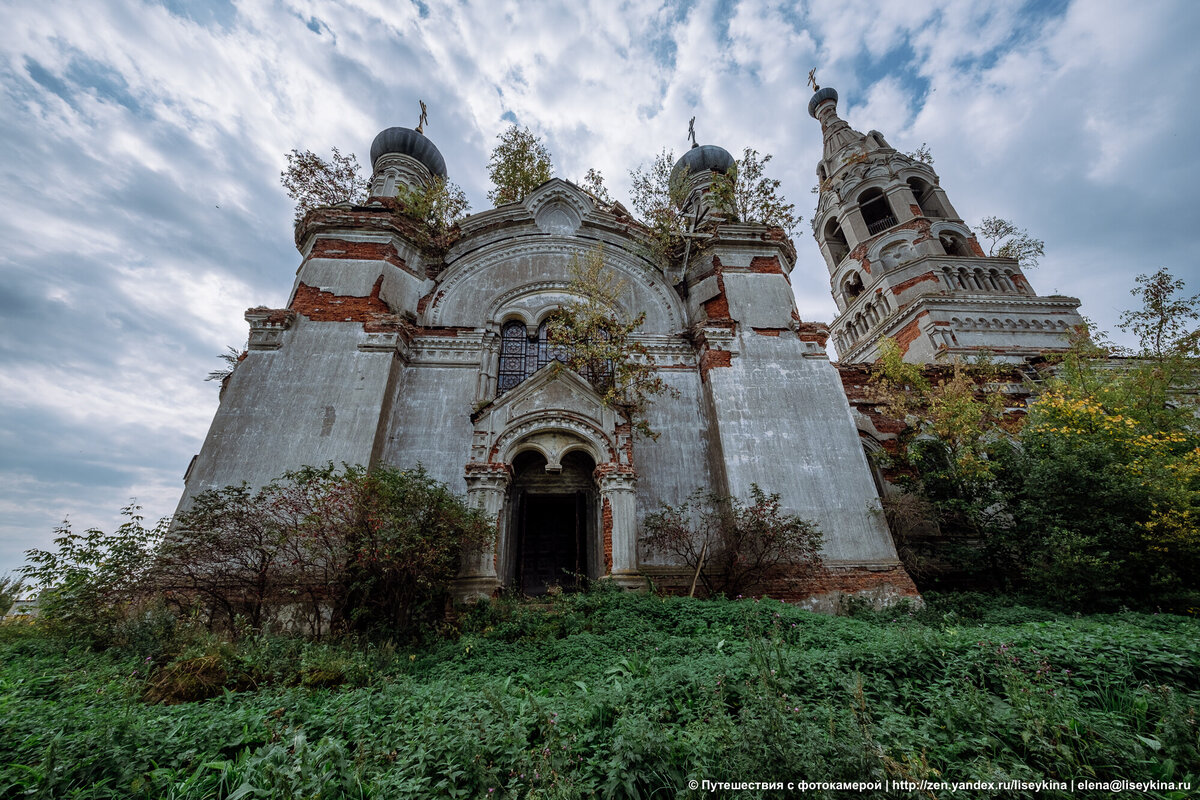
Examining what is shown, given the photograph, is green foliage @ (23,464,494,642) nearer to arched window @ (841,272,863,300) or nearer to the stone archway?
the stone archway

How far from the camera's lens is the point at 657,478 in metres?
10.5

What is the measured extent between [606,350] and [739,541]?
4.91m

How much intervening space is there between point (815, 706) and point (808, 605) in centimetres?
545

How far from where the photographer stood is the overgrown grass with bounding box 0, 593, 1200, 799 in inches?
121

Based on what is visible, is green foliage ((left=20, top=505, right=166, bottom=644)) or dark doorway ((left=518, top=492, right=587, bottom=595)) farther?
dark doorway ((left=518, top=492, right=587, bottom=595))

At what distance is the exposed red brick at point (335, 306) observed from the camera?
11.4 m

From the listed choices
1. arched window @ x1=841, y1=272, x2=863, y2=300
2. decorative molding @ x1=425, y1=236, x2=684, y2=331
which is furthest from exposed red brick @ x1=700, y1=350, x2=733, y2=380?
arched window @ x1=841, y1=272, x2=863, y2=300

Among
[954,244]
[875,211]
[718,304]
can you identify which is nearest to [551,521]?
[718,304]

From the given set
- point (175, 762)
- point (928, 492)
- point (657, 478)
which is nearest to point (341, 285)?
point (657, 478)

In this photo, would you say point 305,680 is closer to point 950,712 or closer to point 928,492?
point 950,712

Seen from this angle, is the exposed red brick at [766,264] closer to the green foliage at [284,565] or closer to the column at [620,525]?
the column at [620,525]

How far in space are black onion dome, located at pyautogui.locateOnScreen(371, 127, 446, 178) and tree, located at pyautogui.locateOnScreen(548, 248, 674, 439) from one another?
10.1 m

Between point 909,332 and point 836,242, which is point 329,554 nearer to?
point 909,332

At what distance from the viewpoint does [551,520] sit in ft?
35.6
